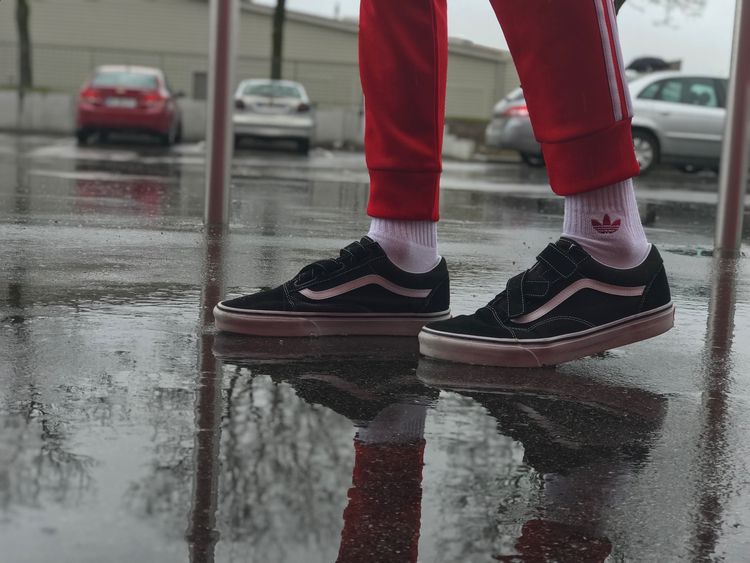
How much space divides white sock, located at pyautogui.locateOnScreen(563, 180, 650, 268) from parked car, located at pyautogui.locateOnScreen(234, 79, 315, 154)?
18516 millimetres

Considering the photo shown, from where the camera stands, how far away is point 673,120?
15.8 metres

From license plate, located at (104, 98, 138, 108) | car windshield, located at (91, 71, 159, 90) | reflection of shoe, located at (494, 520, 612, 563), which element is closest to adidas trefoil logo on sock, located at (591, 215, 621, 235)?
reflection of shoe, located at (494, 520, 612, 563)

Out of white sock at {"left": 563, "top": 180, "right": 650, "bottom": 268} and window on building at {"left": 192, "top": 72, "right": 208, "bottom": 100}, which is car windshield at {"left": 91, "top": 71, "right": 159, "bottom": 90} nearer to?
window on building at {"left": 192, "top": 72, "right": 208, "bottom": 100}

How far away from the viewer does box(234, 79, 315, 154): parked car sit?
20.7 metres

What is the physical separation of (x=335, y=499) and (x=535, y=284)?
38.5 inches

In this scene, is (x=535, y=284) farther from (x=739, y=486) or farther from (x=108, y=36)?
(x=108, y=36)

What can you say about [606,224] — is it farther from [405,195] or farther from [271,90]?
[271,90]

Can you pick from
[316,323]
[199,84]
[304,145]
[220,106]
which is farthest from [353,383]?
[199,84]

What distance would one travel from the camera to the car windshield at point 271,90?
21.5 meters

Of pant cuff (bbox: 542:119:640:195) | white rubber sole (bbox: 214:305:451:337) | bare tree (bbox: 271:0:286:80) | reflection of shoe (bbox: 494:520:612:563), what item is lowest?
reflection of shoe (bbox: 494:520:612:563)

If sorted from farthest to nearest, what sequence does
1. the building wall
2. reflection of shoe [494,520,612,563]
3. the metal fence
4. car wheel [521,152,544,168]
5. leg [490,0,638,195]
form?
the building wall → the metal fence → car wheel [521,152,544,168] → leg [490,0,638,195] → reflection of shoe [494,520,612,563]

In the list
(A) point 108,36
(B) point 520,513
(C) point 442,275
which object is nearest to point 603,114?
(C) point 442,275

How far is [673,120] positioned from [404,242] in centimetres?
1403

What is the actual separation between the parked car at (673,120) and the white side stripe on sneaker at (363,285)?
530 inches
